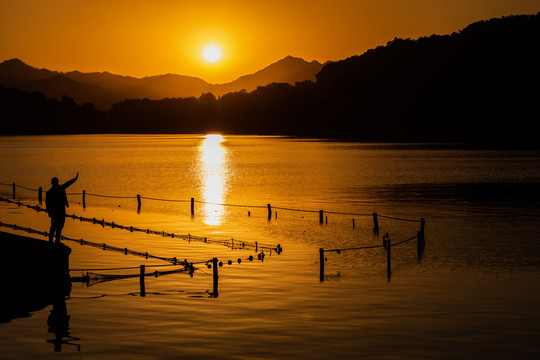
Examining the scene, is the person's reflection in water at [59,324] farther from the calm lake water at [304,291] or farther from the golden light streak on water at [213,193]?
the golden light streak on water at [213,193]

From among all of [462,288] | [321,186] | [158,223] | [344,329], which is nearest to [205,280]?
[344,329]

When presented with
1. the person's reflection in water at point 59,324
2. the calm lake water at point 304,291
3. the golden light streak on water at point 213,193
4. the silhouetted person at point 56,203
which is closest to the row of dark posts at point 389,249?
the calm lake water at point 304,291

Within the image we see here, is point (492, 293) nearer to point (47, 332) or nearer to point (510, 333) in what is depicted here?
point (510, 333)

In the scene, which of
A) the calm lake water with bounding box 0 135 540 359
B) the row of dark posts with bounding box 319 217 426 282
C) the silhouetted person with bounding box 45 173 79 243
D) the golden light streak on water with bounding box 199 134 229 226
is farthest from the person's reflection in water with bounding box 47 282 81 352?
the golden light streak on water with bounding box 199 134 229 226

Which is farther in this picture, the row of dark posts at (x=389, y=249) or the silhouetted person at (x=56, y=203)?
the row of dark posts at (x=389, y=249)

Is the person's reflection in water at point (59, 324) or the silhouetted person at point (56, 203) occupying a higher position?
the silhouetted person at point (56, 203)

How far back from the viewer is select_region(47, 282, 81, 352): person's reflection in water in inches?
872

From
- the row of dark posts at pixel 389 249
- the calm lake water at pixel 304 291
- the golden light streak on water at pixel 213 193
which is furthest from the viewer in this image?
the golden light streak on water at pixel 213 193

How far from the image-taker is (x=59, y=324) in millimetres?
23891

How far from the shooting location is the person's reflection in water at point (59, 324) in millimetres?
22156

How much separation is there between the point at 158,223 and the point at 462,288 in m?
30.3

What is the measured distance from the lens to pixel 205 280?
103ft

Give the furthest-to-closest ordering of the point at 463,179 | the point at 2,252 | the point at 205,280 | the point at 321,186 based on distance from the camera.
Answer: the point at 463,179 → the point at 321,186 → the point at 205,280 → the point at 2,252

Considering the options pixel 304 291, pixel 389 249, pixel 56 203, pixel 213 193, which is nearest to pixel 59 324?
pixel 56 203
